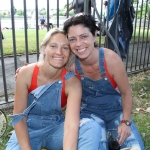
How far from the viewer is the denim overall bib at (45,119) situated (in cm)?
202

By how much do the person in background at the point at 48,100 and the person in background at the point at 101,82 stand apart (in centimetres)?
13

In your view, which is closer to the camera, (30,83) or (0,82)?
(30,83)

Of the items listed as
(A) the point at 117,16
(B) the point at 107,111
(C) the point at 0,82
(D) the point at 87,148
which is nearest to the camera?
(D) the point at 87,148

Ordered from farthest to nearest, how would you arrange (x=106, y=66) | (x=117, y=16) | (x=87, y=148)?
(x=117, y=16), (x=106, y=66), (x=87, y=148)

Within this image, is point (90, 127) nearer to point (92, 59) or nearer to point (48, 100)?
point (48, 100)

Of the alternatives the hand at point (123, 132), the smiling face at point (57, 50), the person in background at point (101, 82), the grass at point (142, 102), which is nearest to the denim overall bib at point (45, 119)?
the smiling face at point (57, 50)

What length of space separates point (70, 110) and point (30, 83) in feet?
1.36

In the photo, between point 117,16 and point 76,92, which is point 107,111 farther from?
point 117,16

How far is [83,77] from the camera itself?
2264mm

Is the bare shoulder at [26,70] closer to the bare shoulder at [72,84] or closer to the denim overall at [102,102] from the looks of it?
the bare shoulder at [72,84]

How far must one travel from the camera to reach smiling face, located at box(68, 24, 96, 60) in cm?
204

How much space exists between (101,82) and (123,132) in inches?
19.5

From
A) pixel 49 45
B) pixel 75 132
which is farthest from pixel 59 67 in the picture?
pixel 75 132

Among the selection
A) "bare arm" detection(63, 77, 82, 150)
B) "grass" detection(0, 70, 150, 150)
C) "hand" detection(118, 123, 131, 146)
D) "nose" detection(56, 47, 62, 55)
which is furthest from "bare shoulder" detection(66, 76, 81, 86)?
"grass" detection(0, 70, 150, 150)
